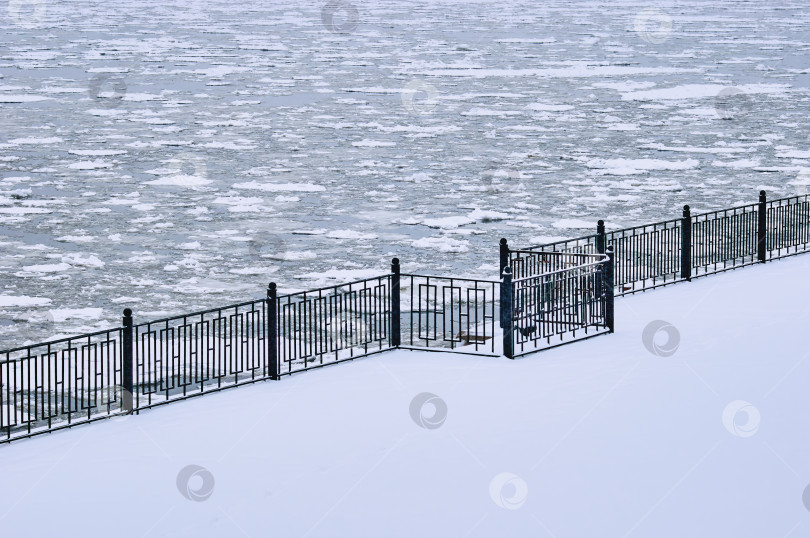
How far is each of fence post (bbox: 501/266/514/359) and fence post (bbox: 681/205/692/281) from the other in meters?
4.70

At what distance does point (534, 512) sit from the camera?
10352 millimetres

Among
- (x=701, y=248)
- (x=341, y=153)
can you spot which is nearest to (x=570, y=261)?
(x=701, y=248)

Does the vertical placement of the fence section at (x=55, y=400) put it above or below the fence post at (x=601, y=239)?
below

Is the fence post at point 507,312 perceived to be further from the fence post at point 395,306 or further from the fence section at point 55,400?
the fence section at point 55,400

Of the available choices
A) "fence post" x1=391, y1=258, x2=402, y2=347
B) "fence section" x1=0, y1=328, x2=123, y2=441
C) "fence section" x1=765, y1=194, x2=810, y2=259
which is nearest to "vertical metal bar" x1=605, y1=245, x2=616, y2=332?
"fence post" x1=391, y1=258, x2=402, y2=347

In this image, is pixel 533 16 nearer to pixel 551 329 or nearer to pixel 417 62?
pixel 417 62

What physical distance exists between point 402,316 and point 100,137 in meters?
24.1

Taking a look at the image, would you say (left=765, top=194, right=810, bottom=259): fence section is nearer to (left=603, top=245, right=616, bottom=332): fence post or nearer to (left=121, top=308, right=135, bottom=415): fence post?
(left=603, top=245, right=616, bottom=332): fence post

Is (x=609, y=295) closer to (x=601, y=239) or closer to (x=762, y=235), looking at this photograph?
(x=601, y=239)

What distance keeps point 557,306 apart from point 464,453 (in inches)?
200

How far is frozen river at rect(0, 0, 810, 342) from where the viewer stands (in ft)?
74.6

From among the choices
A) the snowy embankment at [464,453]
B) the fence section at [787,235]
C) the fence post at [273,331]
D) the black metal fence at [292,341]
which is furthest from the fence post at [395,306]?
the fence section at [787,235]

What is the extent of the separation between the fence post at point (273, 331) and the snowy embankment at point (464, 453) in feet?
0.91

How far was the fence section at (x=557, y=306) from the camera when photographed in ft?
52.3
